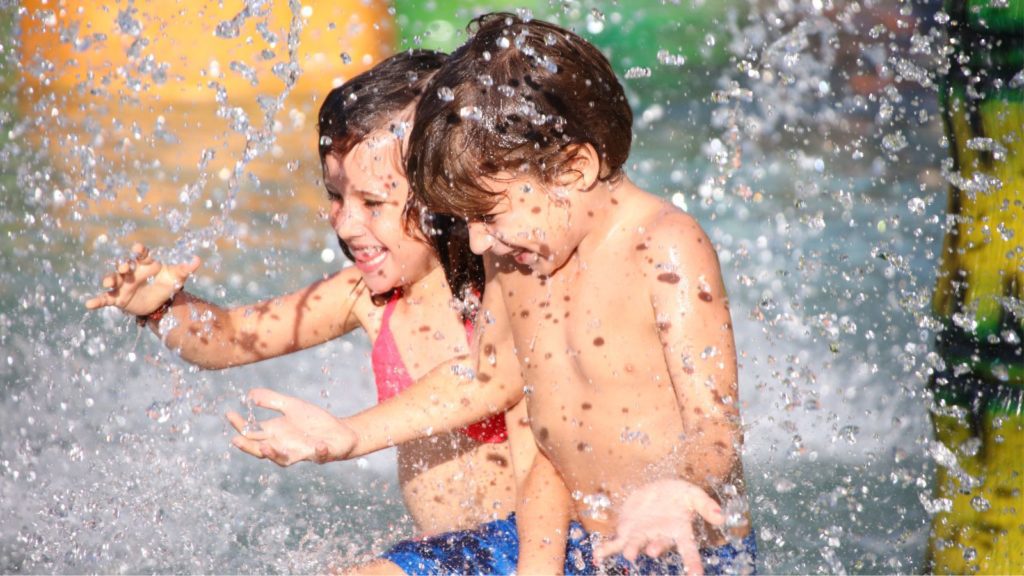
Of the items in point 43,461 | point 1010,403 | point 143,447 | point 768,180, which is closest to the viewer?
point 1010,403

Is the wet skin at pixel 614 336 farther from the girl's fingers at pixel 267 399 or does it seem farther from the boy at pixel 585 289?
the girl's fingers at pixel 267 399

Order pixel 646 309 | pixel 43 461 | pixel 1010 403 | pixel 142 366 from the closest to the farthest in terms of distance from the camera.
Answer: pixel 646 309, pixel 1010 403, pixel 43 461, pixel 142 366

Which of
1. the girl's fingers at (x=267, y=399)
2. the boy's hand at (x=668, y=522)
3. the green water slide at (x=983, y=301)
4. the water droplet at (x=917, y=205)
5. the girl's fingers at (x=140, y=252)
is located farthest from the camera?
the water droplet at (x=917, y=205)

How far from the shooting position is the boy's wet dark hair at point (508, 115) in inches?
85.7

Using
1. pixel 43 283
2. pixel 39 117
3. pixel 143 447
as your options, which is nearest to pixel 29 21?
pixel 39 117

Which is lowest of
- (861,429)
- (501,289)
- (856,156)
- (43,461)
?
(856,156)

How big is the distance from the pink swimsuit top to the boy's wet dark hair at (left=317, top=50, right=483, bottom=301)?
0.18 m

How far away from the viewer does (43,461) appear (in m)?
3.43

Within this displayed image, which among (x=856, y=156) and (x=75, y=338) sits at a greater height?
(x=75, y=338)

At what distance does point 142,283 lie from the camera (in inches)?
104

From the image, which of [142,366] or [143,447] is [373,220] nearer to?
[143,447]

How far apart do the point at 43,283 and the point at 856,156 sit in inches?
195

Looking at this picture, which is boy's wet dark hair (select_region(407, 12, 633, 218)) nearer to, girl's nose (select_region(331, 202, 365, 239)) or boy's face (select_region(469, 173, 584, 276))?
boy's face (select_region(469, 173, 584, 276))

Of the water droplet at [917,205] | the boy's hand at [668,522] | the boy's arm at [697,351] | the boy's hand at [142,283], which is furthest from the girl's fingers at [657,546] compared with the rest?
the water droplet at [917,205]
